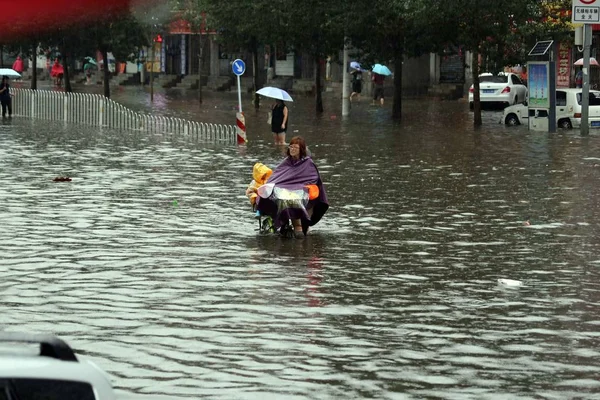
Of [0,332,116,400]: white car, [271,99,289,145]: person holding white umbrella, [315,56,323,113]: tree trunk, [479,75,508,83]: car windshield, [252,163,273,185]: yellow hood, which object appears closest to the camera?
[0,332,116,400]: white car

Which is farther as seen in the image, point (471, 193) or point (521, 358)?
point (471, 193)

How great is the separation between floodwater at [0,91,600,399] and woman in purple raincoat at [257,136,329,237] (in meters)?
0.28

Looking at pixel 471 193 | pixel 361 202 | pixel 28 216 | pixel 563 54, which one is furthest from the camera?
pixel 563 54

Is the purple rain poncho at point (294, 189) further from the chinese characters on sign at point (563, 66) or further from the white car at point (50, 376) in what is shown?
the chinese characters on sign at point (563, 66)

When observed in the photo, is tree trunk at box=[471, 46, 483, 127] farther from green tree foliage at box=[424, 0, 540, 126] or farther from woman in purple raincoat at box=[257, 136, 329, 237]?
woman in purple raincoat at box=[257, 136, 329, 237]

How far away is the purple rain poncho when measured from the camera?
15766 millimetres

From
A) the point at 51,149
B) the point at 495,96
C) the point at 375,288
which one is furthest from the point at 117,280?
the point at 495,96

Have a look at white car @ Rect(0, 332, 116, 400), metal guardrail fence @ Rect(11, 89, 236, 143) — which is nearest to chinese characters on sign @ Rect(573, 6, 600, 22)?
metal guardrail fence @ Rect(11, 89, 236, 143)

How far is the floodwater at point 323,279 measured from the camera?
8.48m

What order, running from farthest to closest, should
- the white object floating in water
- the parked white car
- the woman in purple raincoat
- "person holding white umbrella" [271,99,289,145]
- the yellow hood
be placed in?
the parked white car, "person holding white umbrella" [271,99,289,145], the yellow hood, the woman in purple raincoat, the white object floating in water

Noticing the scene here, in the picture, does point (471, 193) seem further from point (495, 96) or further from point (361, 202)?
point (495, 96)

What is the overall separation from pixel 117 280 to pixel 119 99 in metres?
52.3

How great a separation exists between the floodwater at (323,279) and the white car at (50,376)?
4.10m

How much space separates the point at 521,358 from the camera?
8945mm
